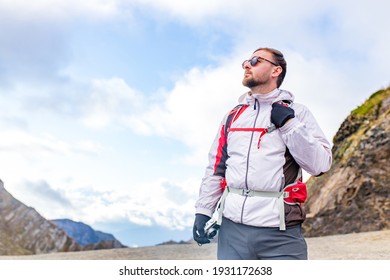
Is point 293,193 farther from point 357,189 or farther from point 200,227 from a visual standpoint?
point 357,189

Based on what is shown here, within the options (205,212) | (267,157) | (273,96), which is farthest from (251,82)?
(205,212)

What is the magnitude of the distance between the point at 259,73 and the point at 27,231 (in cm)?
1599

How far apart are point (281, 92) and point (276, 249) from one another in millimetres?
1253

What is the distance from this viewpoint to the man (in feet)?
12.5

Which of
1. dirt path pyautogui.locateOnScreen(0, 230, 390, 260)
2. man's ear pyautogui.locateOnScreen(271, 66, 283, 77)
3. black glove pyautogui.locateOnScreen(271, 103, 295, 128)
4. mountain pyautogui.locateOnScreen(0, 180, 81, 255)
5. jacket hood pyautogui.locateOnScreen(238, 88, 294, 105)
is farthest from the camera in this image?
mountain pyautogui.locateOnScreen(0, 180, 81, 255)

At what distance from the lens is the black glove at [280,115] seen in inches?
147

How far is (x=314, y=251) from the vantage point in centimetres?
1212

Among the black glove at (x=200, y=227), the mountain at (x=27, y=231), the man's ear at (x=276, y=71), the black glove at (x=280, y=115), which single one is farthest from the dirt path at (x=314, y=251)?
the black glove at (x=280, y=115)

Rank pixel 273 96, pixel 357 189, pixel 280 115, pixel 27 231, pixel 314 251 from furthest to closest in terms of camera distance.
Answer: pixel 27 231 → pixel 357 189 → pixel 314 251 → pixel 273 96 → pixel 280 115

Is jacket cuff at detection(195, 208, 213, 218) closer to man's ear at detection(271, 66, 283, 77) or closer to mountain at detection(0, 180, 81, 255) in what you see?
man's ear at detection(271, 66, 283, 77)

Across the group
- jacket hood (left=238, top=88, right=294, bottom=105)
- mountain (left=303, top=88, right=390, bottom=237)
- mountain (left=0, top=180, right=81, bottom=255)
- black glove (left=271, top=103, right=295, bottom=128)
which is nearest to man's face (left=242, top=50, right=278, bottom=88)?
jacket hood (left=238, top=88, right=294, bottom=105)

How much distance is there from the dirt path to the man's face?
25.6 feet
